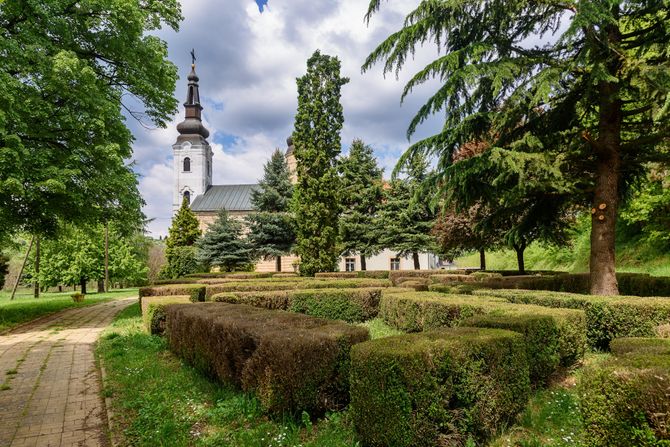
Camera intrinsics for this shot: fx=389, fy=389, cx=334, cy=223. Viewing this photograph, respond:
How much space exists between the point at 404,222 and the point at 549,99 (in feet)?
A: 58.7

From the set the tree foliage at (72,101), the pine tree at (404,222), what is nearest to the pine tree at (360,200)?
the pine tree at (404,222)

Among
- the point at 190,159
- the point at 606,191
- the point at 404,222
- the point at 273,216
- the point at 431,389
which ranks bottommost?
the point at 431,389

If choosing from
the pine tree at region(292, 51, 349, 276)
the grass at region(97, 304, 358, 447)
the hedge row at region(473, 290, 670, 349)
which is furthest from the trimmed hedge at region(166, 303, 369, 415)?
the pine tree at region(292, 51, 349, 276)

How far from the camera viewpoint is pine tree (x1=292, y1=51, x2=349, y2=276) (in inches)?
882

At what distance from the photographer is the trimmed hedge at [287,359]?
12.0 feet

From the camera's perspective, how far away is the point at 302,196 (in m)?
22.8

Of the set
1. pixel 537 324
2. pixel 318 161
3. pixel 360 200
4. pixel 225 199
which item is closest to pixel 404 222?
pixel 360 200

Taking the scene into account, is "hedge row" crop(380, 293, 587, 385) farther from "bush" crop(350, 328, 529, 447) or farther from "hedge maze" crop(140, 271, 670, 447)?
"bush" crop(350, 328, 529, 447)

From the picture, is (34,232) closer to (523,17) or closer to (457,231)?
(523,17)

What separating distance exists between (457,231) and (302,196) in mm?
8920

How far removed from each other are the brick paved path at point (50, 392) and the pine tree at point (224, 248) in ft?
61.8

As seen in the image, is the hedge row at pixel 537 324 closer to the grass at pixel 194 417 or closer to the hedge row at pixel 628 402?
the hedge row at pixel 628 402

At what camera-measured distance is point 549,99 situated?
838cm

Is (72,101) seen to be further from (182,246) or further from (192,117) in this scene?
(192,117)
